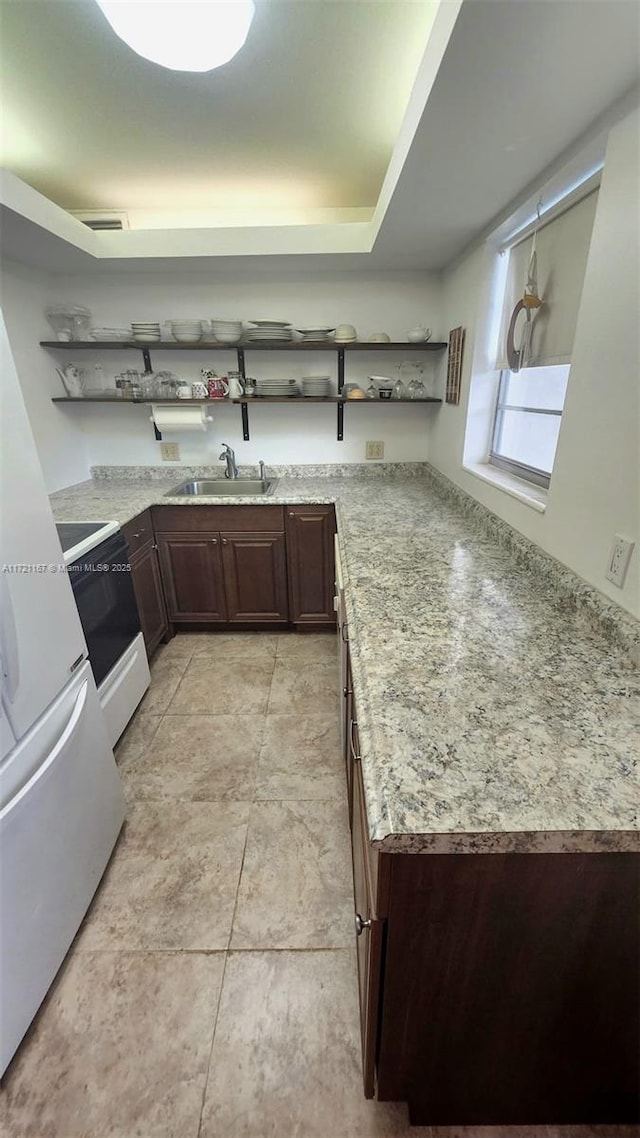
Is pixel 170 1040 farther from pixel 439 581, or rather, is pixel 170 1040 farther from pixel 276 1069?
pixel 439 581

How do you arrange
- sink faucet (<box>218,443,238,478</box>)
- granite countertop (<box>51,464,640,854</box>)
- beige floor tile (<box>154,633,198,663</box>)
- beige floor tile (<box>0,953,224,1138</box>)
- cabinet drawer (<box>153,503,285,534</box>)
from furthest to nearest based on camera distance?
sink faucet (<box>218,443,238,478</box>) → beige floor tile (<box>154,633,198,663</box>) → cabinet drawer (<box>153,503,285,534</box>) → beige floor tile (<box>0,953,224,1138</box>) → granite countertop (<box>51,464,640,854</box>)

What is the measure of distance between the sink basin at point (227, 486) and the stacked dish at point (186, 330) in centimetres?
83

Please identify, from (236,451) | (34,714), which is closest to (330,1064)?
(34,714)

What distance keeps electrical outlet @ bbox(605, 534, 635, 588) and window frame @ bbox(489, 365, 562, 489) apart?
61cm

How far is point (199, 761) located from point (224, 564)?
113 cm

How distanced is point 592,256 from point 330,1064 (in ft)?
6.94

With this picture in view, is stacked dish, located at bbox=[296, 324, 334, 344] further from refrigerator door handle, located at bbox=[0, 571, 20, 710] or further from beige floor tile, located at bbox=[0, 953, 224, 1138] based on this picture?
beige floor tile, located at bbox=[0, 953, 224, 1138]

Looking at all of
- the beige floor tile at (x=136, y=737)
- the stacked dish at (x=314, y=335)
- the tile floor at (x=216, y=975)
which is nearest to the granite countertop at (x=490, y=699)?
the tile floor at (x=216, y=975)

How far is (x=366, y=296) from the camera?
2695 millimetres

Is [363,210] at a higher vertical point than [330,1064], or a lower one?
higher

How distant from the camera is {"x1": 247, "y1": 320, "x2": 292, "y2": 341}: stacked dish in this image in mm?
2504

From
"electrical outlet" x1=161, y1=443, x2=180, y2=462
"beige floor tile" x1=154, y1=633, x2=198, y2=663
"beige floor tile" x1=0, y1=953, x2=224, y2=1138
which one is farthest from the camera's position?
"electrical outlet" x1=161, y1=443, x2=180, y2=462

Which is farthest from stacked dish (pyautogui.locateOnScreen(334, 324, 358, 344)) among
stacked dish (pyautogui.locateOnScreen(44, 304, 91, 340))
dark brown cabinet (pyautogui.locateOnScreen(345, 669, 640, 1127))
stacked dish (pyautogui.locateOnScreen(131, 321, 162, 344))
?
dark brown cabinet (pyautogui.locateOnScreen(345, 669, 640, 1127))

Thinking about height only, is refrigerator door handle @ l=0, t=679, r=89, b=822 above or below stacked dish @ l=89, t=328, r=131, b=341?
below
